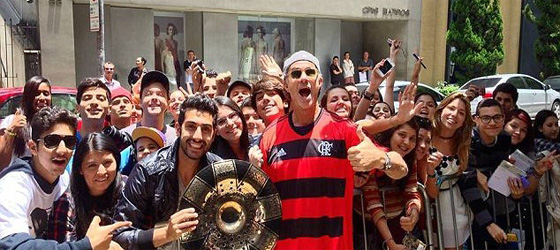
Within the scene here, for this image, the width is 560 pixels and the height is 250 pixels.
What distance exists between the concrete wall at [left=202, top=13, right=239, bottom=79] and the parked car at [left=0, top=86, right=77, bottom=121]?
1033 centimetres

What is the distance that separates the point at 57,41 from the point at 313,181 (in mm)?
14186

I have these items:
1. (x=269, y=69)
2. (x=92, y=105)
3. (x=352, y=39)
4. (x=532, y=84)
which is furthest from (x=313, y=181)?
(x=352, y=39)

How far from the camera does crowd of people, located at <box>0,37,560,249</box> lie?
2.82m

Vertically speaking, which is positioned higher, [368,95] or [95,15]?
[95,15]

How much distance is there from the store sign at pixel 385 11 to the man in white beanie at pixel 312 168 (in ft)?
64.0

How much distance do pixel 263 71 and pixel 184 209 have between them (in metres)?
2.31

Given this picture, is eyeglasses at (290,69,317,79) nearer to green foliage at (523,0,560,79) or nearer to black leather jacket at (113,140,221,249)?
black leather jacket at (113,140,221,249)

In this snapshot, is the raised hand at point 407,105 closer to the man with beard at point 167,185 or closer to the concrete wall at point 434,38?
the man with beard at point 167,185

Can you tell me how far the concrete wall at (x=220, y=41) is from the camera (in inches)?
→ 748

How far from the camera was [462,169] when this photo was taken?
427 cm

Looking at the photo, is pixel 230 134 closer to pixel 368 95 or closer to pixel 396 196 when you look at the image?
pixel 396 196

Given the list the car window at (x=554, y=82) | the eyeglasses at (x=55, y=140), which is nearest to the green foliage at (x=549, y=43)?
the car window at (x=554, y=82)

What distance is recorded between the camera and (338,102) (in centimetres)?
445

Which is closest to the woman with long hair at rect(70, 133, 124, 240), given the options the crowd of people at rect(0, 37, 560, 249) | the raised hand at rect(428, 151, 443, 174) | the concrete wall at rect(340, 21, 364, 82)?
the crowd of people at rect(0, 37, 560, 249)
